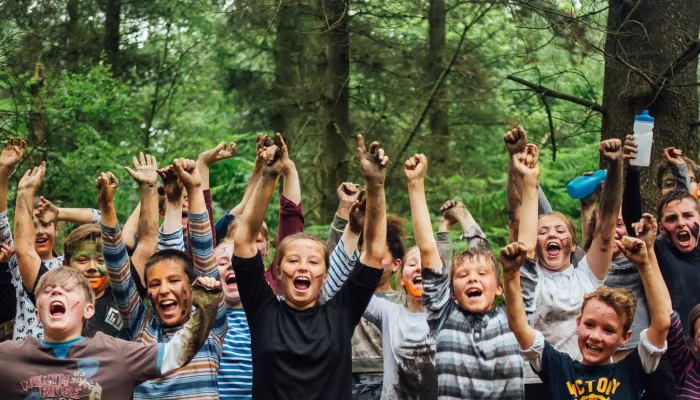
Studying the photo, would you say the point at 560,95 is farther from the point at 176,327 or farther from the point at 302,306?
the point at 176,327

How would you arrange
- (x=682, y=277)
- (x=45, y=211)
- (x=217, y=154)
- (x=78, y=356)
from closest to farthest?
(x=78, y=356), (x=682, y=277), (x=217, y=154), (x=45, y=211)

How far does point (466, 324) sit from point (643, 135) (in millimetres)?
2562

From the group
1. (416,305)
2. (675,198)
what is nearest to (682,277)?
(675,198)

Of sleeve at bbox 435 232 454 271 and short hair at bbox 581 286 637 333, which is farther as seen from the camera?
sleeve at bbox 435 232 454 271

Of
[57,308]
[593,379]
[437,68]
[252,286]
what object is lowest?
[593,379]

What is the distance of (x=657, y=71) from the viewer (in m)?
7.52

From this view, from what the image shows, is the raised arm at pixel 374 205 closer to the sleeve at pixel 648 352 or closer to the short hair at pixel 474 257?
the short hair at pixel 474 257

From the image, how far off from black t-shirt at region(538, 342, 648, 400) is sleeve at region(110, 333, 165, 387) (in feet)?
6.36

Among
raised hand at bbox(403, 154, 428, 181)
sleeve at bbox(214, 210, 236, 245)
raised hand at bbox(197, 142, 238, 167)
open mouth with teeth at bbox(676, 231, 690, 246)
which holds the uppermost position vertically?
raised hand at bbox(197, 142, 238, 167)

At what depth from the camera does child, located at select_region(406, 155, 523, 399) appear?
523 cm

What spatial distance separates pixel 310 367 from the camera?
5.00 metres

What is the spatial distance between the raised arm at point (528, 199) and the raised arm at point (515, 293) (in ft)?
1.67

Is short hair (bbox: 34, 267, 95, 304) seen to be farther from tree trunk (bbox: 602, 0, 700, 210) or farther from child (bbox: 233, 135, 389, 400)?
tree trunk (bbox: 602, 0, 700, 210)

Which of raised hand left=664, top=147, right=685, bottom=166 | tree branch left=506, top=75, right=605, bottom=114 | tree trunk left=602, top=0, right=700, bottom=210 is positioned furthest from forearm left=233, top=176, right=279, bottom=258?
tree trunk left=602, top=0, right=700, bottom=210
